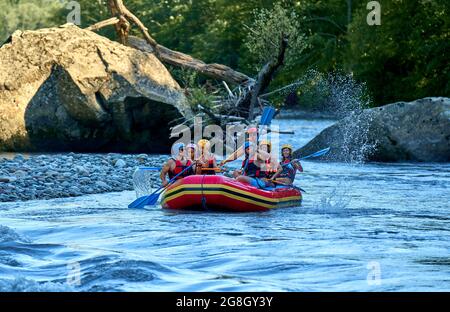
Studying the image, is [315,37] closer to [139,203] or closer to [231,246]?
[139,203]

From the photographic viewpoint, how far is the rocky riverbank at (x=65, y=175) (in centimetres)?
1413

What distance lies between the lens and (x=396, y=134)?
21.0m

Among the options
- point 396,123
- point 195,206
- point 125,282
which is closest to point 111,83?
point 396,123

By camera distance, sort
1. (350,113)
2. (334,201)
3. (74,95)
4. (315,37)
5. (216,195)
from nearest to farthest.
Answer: (216,195) → (334,201) → (74,95) → (350,113) → (315,37)

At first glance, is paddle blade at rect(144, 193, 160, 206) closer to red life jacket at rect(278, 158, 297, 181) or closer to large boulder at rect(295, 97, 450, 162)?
red life jacket at rect(278, 158, 297, 181)

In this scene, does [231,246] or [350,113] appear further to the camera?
[350,113]

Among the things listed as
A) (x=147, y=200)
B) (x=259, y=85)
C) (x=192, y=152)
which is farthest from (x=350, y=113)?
(x=147, y=200)

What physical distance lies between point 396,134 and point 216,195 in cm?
934

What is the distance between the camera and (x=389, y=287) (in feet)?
25.3

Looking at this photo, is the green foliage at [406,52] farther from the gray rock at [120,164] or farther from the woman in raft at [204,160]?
the woman in raft at [204,160]

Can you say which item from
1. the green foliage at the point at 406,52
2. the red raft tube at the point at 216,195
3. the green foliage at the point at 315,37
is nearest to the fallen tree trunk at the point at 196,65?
the green foliage at the point at 315,37

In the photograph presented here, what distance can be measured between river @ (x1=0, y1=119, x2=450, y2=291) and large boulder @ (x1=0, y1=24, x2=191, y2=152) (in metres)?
6.52
